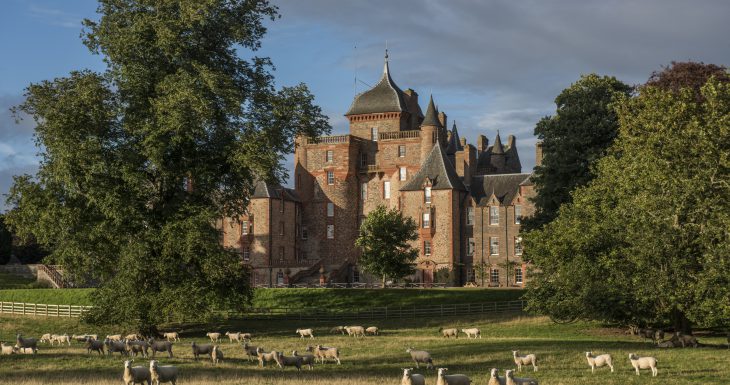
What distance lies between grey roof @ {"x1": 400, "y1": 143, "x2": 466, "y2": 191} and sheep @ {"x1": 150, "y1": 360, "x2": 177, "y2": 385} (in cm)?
6720

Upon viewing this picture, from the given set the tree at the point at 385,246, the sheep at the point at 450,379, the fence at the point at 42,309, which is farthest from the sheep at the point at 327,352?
the tree at the point at 385,246

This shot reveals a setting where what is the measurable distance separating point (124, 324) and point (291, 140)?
518 inches

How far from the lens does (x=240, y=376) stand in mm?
28500

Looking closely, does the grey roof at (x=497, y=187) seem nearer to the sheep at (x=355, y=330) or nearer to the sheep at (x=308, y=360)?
the sheep at (x=355, y=330)

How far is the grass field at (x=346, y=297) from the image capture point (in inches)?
2729

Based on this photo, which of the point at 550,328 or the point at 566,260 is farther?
the point at 550,328

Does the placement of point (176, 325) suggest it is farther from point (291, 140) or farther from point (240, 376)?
point (240, 376)

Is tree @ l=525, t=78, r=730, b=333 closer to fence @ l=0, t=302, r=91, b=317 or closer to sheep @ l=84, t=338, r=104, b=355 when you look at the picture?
sheep @ l=84, t=338, r=104, b=355

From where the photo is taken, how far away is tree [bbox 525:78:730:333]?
40281 mm

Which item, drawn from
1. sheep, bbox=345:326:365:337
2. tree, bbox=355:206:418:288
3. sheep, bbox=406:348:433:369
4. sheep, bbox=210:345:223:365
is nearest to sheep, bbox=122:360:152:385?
sheep, bbox=210:345:223:365

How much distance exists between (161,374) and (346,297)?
1777 inches

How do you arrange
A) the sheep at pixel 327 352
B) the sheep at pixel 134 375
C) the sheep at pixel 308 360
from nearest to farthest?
the sheep at pixel 134 375
the sheep at pixel 308 360
the sheep at pixel 327 352

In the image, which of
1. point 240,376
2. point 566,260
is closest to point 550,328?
point 566,260

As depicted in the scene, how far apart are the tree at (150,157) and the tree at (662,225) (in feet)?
53.1
